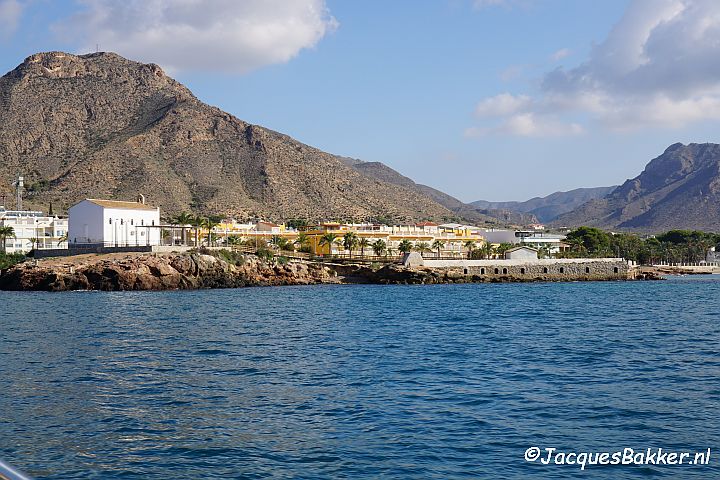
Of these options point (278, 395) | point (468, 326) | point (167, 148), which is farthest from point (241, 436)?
point (167, 148)

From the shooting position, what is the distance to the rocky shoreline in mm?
69688

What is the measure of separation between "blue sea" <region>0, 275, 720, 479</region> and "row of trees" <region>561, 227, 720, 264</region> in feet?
322

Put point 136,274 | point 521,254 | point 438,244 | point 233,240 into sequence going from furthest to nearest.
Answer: point 438,244 < point 521,254 < point 233,240 < point 136,274

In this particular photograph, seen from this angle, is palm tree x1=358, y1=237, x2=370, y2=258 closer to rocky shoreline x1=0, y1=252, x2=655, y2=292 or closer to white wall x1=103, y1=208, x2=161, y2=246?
rocky shoreline x1=0, y1=252, x2=655, y2=292

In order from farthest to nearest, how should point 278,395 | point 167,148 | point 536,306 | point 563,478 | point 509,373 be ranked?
point 167,148 < point 536,306 < point 509,373 < point 278,395 < point 563,478

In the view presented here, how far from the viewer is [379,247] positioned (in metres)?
105

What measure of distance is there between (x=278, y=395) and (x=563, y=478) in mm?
8586

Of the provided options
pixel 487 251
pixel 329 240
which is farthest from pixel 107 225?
pixel 487 251

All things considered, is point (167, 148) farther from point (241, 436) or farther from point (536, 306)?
point (241, 436)

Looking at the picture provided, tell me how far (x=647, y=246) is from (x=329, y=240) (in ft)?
253

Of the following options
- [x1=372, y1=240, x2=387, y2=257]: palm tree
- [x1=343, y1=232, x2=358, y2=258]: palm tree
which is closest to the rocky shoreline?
[x1=343, y1=232, x2=358, y2=258]: palm tree

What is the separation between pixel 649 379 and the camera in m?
21.6

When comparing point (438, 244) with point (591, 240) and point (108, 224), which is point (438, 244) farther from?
point (108, 224)

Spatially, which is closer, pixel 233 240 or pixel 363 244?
pixel 233 240
